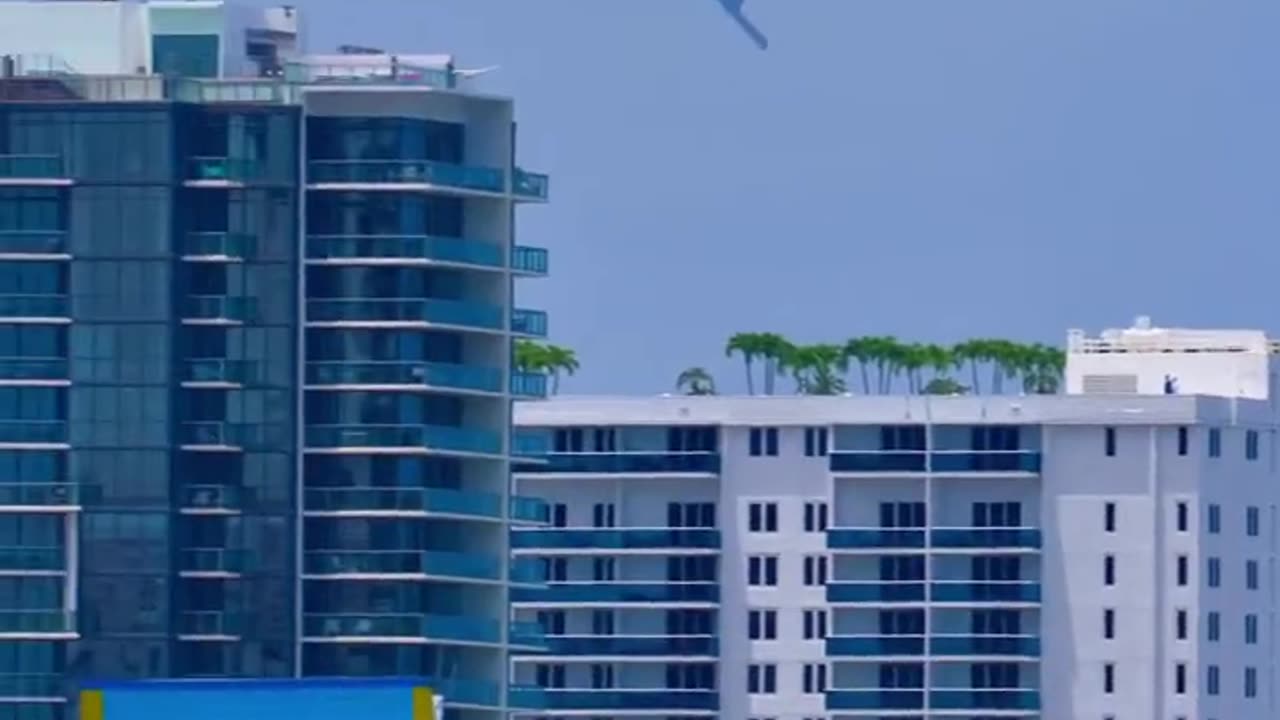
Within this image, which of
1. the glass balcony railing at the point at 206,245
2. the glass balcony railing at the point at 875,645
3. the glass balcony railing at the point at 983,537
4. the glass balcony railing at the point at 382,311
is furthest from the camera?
the glass balcony railing at the point at 983,537

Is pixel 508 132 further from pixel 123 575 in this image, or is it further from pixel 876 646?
pixel 876 646

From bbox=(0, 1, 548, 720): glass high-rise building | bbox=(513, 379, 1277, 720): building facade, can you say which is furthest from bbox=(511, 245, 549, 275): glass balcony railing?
bbox=(513, 379, 1277, 720): building facade

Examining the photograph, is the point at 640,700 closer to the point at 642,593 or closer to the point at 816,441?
the point at 642,593

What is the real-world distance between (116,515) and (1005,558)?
49.8 m

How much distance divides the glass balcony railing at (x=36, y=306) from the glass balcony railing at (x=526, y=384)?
37.9 ft

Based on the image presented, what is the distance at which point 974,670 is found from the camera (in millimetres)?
187375

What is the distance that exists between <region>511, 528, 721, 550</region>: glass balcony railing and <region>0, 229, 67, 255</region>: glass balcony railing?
44244 mm

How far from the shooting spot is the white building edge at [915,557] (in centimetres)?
18662

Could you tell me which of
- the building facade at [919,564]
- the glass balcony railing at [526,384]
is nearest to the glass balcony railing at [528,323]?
the glass balcony railing at [526,384]

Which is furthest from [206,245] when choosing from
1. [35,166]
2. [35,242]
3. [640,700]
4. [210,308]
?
[640,700]

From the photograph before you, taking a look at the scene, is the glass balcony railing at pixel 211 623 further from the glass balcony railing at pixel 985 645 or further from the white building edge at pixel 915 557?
the glass balcony railing at pixel 985 645

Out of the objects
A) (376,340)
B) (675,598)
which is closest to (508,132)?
(376,340)

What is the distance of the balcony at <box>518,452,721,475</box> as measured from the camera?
18900 centimetres

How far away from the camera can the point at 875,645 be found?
18725cm
